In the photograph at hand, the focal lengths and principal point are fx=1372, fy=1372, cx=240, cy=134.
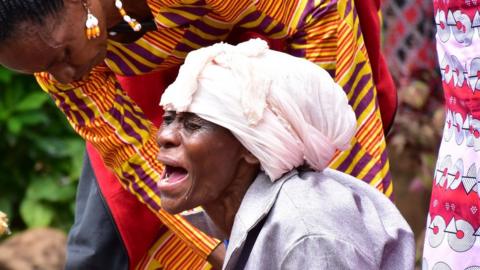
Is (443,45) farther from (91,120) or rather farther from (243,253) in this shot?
(91,120)

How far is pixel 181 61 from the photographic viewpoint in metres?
3.89

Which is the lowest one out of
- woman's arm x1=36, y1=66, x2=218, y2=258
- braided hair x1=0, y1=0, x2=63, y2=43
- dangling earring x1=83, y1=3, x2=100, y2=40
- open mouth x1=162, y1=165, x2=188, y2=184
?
woman's arm x1=36, y1=66, x2=218, y2=258

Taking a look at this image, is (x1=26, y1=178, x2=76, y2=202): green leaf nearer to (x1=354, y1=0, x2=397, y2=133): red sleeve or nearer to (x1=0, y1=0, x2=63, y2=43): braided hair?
(x1=354, y1=0, x2=397, y2=133): red sleeve

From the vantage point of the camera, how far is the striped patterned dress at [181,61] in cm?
377

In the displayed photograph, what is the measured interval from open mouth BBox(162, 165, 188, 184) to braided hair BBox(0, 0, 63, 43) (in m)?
0.50

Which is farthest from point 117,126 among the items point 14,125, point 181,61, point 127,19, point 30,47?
point 14,125

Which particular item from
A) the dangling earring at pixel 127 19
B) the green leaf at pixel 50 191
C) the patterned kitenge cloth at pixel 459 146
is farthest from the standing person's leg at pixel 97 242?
the green leaf at pixel 50 191

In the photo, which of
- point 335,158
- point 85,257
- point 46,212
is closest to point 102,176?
point 85,257

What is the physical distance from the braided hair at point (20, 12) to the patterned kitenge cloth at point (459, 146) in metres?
0.97

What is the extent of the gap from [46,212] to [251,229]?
3.37 meters

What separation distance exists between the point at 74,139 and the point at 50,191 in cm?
29

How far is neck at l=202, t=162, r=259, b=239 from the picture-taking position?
3.30 meters

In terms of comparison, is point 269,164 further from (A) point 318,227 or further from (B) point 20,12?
(B) point 20,12

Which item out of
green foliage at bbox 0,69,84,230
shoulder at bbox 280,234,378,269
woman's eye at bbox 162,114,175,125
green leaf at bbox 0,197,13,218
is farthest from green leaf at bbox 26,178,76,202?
shoulder at bbox 280,234,378,269
